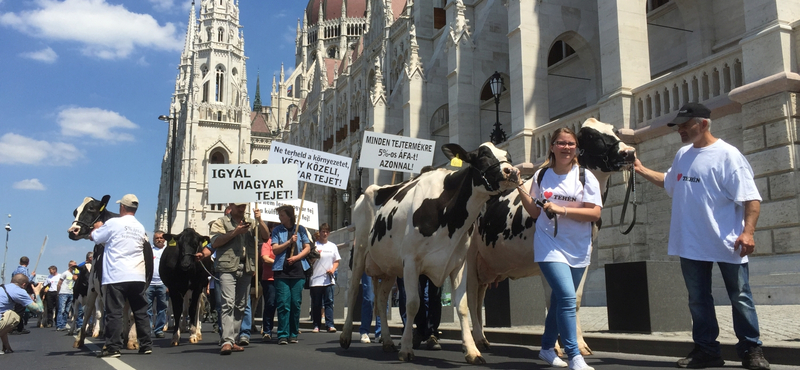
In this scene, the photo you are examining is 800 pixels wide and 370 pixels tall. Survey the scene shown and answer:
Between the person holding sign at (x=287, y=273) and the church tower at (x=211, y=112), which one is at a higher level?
the church tower at (x=211, y=112)

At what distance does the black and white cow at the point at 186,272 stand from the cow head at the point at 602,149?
21.5 feet

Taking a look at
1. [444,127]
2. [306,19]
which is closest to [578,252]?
[444,127]

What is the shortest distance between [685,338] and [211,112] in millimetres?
87645

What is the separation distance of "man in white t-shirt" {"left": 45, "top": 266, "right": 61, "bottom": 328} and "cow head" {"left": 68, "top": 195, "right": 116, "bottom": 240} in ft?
44.2

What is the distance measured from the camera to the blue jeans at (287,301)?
31.4 feet

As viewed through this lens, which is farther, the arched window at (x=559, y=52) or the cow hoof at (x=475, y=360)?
the arched window at (x=559, y=52)

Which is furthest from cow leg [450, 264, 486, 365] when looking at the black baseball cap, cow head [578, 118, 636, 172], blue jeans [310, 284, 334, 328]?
blue jeans [310, 284, 334, 328]

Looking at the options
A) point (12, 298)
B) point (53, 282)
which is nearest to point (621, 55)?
point (12, 298)

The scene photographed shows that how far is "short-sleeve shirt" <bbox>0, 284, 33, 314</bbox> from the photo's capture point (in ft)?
33.3

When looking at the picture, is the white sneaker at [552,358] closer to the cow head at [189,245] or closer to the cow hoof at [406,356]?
the cow hoof at [406,356]

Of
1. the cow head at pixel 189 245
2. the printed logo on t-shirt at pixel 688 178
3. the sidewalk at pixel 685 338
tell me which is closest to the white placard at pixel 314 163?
the cow head at pixel 189 245

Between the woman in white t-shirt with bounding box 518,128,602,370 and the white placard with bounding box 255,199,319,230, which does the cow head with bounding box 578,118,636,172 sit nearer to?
the woman in white t-shirt with bounding box 518,128,602,370

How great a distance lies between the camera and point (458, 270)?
22.9 ft

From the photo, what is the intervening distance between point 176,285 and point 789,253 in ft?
33.8
